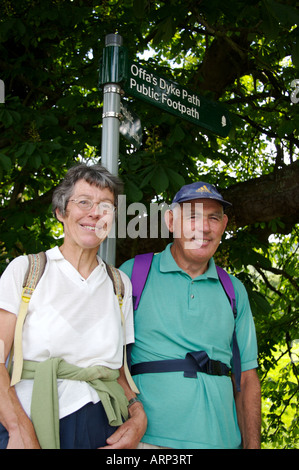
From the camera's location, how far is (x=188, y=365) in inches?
75.2

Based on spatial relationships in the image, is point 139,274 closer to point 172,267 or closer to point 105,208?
point 172,267

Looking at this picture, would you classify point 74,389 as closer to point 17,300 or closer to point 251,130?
point 17,300

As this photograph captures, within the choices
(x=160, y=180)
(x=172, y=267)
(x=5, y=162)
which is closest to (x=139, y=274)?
(x=172, y=267)

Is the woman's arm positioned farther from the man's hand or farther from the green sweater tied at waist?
the man's hand

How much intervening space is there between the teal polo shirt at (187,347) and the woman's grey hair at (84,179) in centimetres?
41

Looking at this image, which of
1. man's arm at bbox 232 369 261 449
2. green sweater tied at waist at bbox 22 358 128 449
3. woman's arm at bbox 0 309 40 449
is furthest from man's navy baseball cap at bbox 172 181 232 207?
woman's arm at bbox 0 309 40 449

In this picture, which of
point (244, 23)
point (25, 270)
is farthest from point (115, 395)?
point (244, 23)

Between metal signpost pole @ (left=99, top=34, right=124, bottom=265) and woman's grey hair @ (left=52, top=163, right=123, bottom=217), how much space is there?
12cm

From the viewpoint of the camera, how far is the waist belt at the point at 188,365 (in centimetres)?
191

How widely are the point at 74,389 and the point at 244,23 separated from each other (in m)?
3.19

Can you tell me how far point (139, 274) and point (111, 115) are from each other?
62 centimetres

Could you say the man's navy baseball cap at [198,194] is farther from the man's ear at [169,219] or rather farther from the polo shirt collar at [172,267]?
the polo shirt collar at [172,267]

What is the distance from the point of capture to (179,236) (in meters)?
2.18

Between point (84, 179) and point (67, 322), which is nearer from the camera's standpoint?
point (67, 322)
